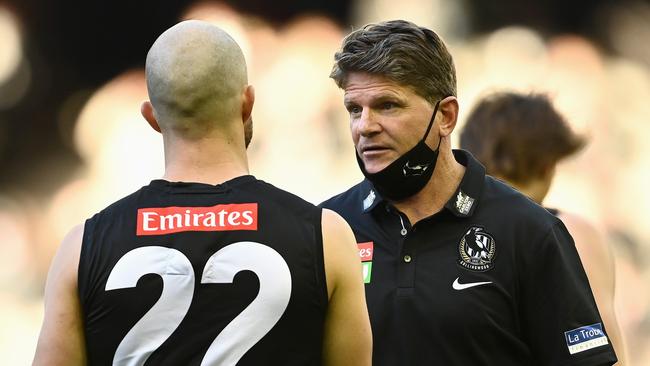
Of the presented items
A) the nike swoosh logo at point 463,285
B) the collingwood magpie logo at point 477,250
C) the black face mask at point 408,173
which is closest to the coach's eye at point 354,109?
the black face mask at point 408,173

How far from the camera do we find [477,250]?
380 centimetres

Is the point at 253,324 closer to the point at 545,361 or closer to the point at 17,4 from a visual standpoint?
the point at 545,361

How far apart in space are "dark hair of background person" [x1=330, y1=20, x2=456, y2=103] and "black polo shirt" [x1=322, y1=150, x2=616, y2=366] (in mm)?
394

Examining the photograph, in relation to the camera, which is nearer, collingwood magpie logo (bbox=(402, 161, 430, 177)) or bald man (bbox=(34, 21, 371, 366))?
bald man (bbox=(34, 21, 371, 366))

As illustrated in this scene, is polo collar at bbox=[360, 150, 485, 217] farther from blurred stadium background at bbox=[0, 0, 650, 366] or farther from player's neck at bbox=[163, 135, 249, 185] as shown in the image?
blurred stadium background at bbox=[0, 0, 650, 366]

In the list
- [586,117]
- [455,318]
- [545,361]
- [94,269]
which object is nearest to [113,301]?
[94,269]

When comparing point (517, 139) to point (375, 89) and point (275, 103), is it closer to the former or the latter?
point (375, 89)

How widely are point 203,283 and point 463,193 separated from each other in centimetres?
128

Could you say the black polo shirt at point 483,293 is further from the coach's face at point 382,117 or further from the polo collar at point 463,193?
the coach's face at point 382,117

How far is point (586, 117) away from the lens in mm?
9953

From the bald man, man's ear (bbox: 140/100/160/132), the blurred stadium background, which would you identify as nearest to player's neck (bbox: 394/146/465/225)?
the bald man

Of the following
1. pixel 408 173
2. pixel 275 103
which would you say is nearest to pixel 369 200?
pixel 408 173

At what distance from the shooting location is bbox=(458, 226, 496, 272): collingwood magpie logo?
12.4 ft

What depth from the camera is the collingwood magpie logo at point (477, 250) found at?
12.4ft
